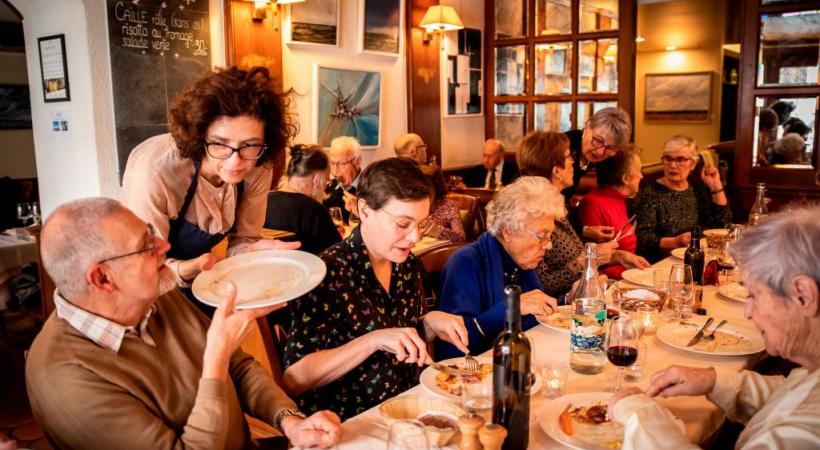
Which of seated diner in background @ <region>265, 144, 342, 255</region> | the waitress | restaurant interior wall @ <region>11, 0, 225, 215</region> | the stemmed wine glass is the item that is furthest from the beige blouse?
restaurant interior wall @ <region>11, 0, 225, 215</region>

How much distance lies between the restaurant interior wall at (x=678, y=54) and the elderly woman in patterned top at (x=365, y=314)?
312 inches

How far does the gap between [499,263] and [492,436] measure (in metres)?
1.29

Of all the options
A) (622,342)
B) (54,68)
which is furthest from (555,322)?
(54,68)

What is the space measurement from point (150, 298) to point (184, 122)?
0.79 meters

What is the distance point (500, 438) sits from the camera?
125 centimetres

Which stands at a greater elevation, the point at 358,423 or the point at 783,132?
the point at 783,132

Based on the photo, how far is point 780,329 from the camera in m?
1.38

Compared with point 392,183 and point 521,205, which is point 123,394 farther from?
point 521,205

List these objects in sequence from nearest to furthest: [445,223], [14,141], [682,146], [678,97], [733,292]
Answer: [733,292] < [682,146] < [445,223] < [14,141] < [678,97]

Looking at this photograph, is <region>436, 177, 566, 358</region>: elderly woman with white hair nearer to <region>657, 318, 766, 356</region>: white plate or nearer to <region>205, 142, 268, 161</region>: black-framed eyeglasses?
<region>657, 318, 766, 356</region>: white plate

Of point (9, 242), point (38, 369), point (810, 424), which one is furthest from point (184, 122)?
point (9, 242)

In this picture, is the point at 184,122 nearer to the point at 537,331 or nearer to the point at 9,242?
the point at 537,331

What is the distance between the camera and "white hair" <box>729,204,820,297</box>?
4.25 feet

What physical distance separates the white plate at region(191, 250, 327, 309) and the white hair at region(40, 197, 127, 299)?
10.5 inches
